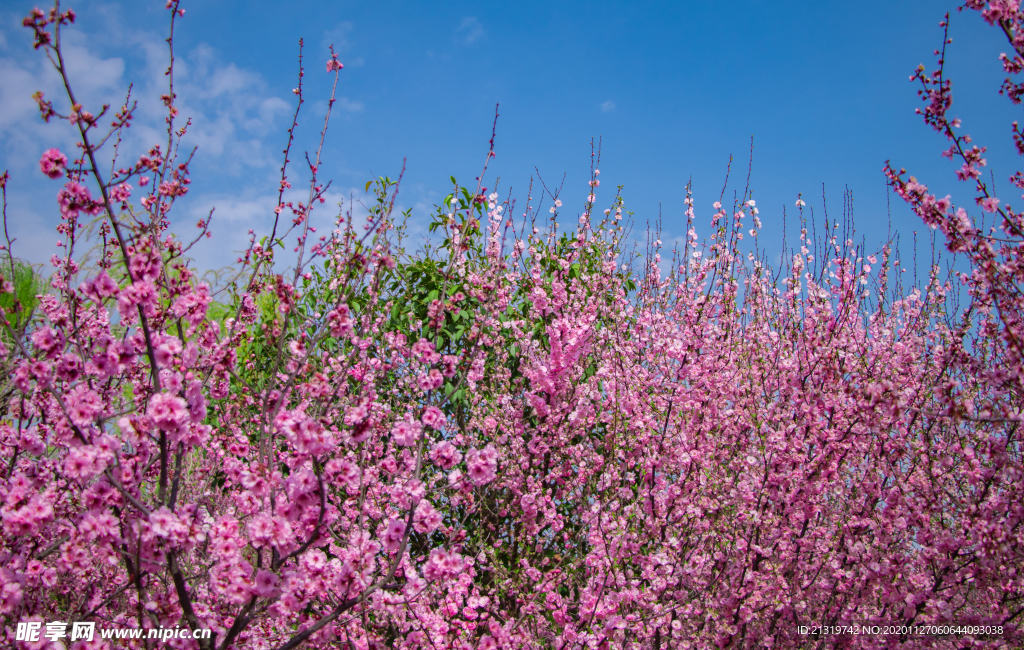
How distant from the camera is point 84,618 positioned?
2.59 metres

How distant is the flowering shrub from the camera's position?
7.57 ft

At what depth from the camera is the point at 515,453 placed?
410 cm

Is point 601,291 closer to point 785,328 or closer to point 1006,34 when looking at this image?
point 785,328

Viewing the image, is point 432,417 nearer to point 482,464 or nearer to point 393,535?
point 482,464

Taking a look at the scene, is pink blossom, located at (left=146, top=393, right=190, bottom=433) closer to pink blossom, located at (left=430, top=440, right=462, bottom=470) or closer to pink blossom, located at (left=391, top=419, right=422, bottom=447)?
pink blossom, located at (left=391, top=419, right=422, bottom=447)

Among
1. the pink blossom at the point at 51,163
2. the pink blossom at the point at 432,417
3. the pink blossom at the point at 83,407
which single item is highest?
the pink blossom at the point at 51,163

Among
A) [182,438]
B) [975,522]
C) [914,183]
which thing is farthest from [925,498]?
[182,438]

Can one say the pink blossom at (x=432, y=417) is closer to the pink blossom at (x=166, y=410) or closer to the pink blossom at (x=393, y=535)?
the pink blossom at (x=393, y=535)

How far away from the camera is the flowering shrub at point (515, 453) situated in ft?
7.57

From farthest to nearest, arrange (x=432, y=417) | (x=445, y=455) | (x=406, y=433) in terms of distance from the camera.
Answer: (x=432, y=417)
(x=406, y=433)
(x=445, y=455)

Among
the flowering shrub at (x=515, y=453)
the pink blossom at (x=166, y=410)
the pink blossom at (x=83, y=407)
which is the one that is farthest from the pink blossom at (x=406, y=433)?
the pink blossom at (x=83, y=407)

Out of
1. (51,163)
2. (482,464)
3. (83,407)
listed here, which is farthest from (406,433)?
(51,163)

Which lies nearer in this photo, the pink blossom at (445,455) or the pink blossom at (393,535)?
the pink blossom at (445,455)

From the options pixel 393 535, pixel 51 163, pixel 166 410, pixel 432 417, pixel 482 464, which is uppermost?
pixel 51 163
